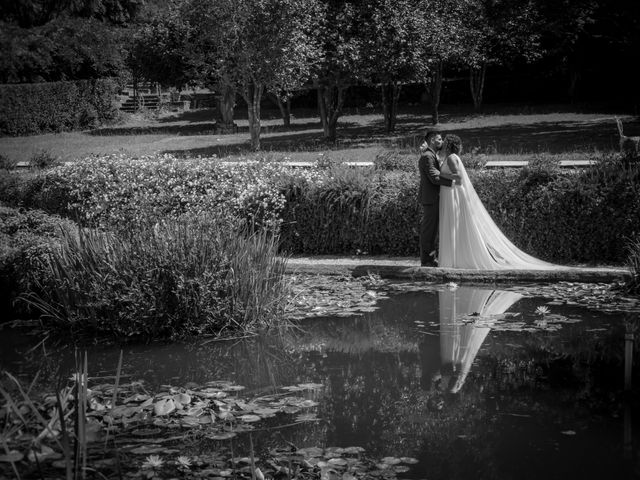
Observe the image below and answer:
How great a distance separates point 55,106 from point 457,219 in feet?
102

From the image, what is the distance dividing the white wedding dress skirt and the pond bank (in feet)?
0.85

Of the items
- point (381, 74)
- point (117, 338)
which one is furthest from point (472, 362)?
point (381, 74)

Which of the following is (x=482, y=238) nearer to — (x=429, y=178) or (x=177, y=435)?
(x=429, y=178)

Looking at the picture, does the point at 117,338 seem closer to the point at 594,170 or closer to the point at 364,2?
the point at 594,170

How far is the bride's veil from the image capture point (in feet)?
38.5

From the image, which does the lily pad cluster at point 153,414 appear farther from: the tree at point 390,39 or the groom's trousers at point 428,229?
the tree at point 390,39

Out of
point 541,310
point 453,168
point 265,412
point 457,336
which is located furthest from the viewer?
point 453,168

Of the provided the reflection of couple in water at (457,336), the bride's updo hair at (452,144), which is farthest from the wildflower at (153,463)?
the bride's updo hair at (452,144)

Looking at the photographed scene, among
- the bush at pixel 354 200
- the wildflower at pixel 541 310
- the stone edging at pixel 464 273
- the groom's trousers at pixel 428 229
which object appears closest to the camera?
the wildflower at pixel 541 310

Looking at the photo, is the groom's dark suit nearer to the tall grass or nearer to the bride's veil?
the bride's veil

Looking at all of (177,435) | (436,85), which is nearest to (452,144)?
(177,435)

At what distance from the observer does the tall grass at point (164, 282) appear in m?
9.02

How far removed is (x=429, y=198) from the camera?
11.9 metres

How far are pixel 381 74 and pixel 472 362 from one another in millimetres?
20795
